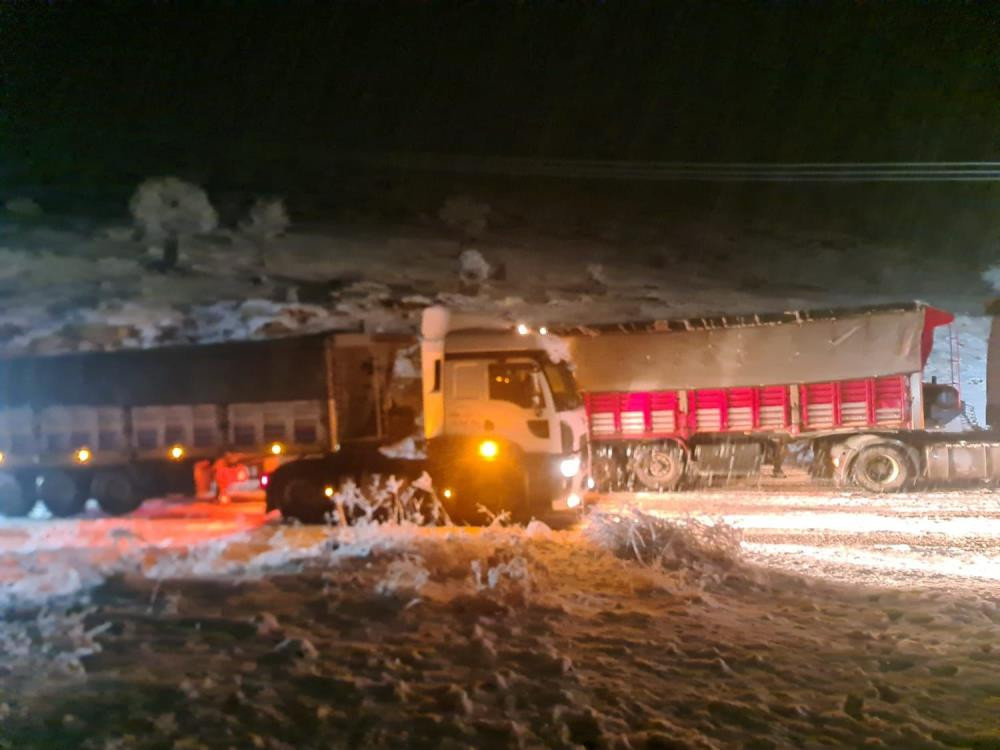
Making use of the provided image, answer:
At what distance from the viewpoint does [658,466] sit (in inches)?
689

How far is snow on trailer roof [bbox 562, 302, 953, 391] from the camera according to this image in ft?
51.2

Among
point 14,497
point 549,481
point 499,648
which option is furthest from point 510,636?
point 14,497

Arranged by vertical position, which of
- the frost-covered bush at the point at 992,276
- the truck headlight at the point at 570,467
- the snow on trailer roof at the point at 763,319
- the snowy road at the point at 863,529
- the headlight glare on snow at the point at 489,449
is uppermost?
the frost-covered bush at the point at 992,276

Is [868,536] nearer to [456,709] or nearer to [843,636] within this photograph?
[843,636]

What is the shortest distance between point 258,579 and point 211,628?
1494 mm

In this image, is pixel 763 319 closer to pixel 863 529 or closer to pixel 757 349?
pixel 757 349

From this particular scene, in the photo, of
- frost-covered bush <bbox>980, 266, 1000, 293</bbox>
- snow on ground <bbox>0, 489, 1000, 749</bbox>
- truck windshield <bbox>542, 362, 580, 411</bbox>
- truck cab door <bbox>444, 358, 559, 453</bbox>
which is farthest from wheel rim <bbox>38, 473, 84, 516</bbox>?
frost-covered bush <bbox>980, 266, 1000, 293</bbox>

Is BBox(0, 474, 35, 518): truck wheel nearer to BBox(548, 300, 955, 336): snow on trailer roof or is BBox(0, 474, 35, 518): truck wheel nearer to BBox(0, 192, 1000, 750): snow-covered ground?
BBox(0, 192, 1000, 750): snow-covered ground

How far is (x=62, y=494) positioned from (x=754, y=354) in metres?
13.6

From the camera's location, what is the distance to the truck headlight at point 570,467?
1180 centimetres

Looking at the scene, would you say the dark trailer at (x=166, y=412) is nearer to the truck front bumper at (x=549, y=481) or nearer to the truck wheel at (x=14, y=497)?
the truck wheel at (x=14, y=497)

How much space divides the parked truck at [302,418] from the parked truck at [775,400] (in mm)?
5055

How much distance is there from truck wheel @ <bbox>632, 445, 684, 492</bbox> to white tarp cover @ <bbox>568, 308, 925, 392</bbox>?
1.32 m

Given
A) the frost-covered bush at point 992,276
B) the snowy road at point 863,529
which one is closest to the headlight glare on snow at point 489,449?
the snowy road at point 863,529
